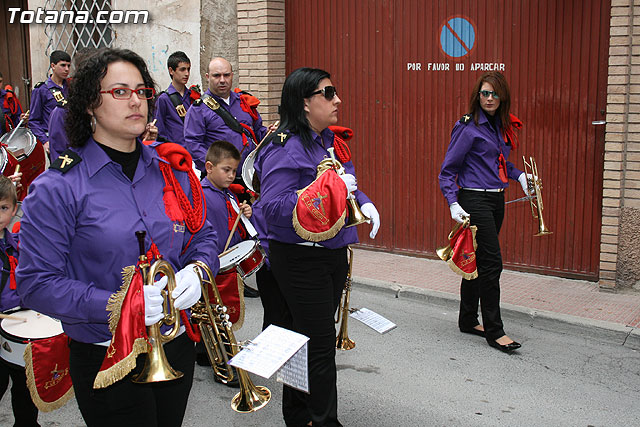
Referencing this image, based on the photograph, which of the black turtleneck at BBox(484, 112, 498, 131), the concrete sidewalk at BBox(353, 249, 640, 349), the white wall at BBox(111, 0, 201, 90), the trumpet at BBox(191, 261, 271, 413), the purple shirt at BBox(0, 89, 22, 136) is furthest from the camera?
the white wall at BBox(111, 0, 201, 90)

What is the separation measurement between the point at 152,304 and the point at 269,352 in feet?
2.78

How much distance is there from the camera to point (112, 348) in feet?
7.77

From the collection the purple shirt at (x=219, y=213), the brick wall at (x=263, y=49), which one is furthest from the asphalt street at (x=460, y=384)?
the brick wall at (x=263, y=49)

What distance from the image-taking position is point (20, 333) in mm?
3467

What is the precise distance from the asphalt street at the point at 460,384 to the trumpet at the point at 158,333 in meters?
2.14

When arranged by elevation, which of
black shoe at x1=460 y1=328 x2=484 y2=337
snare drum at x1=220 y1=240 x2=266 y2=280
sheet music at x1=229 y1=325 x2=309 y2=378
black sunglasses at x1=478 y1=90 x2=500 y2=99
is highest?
black sunglasses at x1=478 y1=90 x2=500 y2=99

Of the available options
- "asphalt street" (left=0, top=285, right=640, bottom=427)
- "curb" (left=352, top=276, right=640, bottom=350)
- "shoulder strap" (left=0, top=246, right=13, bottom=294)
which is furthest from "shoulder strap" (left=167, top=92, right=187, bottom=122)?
A: "shoulder strap" (left=0, top=246, right=13, bottom=294)

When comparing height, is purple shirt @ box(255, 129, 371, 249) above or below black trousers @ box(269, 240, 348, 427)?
above

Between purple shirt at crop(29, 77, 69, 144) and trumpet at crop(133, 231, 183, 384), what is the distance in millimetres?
7474

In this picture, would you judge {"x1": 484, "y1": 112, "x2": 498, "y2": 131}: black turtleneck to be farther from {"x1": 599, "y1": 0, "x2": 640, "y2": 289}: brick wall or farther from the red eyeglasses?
the red eyeglasses

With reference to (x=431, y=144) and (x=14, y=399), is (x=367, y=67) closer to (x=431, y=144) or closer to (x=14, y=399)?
(x=431, y=144)

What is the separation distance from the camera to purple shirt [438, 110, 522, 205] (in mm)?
5605

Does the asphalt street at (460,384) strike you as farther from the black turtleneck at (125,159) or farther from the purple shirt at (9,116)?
the purple shirt at (9,116)

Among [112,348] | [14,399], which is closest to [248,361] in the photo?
[112,348]
